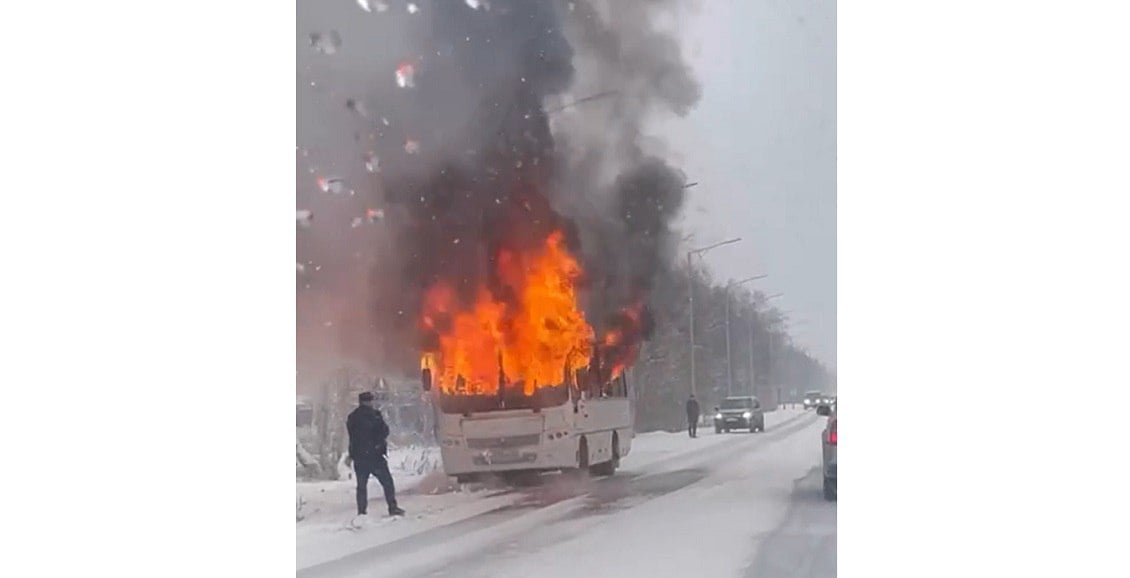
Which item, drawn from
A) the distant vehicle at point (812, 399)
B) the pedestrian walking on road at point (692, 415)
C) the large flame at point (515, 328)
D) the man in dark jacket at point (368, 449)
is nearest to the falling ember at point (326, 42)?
the large flame at point (515, 328)

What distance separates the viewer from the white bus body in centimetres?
325

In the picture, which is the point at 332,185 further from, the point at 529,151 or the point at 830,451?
the point at 830,451

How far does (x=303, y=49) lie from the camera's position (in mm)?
3516

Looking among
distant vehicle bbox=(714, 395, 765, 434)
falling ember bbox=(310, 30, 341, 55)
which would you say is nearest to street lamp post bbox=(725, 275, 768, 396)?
distant vehicle bbox=(714, 395, 765, 434)

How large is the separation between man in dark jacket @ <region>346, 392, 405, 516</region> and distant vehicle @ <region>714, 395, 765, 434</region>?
1.03 metres

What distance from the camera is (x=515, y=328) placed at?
3340mm

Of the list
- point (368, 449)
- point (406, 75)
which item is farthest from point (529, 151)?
point (368, 449)

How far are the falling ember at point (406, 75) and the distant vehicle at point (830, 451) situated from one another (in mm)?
1608

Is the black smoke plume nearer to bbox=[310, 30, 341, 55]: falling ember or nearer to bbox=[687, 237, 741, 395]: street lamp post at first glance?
bbox=[687, 237, 741, 395]: street lamp post

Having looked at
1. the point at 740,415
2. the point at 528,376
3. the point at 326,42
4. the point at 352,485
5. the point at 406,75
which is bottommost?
the point at 352,485

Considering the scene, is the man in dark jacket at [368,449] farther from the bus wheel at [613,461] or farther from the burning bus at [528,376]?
the bus wheel at [613,461]

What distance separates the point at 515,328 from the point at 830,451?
3.27 ft
